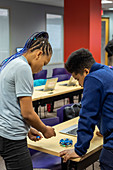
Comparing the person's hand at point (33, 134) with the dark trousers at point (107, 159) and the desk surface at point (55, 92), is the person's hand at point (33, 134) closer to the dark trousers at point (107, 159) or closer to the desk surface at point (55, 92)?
the dark trousers at point (107, 159)

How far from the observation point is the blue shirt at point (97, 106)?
1.60 metres

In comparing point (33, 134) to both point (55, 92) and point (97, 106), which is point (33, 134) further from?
point (55, 92)

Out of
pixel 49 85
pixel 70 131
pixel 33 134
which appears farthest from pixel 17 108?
pixel 49 85

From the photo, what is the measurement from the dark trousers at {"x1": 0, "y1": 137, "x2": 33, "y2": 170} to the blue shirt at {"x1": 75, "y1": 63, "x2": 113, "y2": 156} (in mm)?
417

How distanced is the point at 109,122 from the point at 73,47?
20.3 ft

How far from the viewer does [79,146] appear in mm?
1695

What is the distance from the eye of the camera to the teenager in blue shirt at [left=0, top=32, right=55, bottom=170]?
69.2 inches

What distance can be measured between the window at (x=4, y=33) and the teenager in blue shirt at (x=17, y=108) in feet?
24.1

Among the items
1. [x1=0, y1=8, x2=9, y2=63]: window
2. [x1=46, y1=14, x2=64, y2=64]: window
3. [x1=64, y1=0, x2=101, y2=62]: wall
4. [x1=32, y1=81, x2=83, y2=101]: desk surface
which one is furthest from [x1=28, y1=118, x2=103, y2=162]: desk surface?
[x1=46, y1=14, x2=64, y2=64]: window

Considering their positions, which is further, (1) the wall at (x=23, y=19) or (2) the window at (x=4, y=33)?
(1) the wall at (x=23, y=19)

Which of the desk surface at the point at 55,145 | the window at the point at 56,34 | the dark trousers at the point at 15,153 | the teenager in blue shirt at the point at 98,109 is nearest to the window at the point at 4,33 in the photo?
the window at the point at 56,34

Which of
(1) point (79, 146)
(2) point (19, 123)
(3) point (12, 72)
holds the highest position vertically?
(3) point (12, 72)

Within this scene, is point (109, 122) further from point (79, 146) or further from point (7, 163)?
point (7, 163)

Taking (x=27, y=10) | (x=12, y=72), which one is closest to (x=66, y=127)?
(x=12, y=72)
